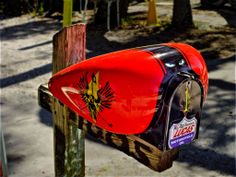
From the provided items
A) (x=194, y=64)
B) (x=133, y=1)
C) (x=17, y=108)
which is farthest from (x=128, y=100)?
(x=133, y=1)

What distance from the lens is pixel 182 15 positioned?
1007 centimetres

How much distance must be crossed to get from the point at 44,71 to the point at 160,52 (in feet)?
19.3

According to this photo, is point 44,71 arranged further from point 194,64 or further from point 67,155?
point 194,64

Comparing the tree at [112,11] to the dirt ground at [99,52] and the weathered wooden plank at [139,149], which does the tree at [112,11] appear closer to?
the dirt ground at [99,52]

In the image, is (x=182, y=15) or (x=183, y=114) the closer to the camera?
(x=183, y=114)

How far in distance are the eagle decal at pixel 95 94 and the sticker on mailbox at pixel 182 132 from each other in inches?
10.6

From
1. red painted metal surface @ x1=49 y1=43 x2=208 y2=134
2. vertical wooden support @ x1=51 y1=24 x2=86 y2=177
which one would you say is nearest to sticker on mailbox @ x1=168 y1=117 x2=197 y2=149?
red painted metal surface @ x1=49 y1=43 x2=208 y2=134

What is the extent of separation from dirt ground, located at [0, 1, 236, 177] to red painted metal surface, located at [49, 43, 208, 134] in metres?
2.62

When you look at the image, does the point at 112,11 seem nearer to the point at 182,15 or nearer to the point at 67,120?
the point at 182,15

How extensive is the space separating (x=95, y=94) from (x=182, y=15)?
851 centimetres

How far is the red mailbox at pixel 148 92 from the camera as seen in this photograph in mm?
1663

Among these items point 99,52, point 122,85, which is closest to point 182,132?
point 122,85

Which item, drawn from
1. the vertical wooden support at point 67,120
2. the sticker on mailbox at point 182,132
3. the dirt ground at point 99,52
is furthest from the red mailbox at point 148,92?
the dirt ground at point 99,52

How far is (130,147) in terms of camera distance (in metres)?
1.82
